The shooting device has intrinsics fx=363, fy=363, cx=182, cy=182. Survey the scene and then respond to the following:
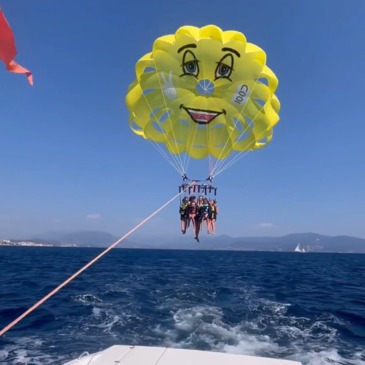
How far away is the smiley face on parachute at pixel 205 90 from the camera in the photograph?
13.7 metres

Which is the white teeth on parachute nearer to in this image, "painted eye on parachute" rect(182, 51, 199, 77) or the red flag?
"painted eye on parachute" rect(182, 51, 199, 77)

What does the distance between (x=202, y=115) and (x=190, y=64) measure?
2.12m

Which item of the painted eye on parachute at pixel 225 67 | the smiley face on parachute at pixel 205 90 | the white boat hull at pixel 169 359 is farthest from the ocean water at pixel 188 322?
the painted eye on parachute at pixel 225 67

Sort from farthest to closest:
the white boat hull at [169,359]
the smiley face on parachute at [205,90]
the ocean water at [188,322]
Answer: the smiley face on parachute at [205,90] → the ocean water at [188,322] → the white boat hull at [169,359]

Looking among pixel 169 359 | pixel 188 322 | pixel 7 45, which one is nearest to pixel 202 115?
pixel 188 322

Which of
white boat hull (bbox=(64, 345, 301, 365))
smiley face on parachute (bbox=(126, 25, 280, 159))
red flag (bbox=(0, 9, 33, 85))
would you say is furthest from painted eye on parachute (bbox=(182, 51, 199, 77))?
white boat hull (bbox=(64, 345, 301, 365))

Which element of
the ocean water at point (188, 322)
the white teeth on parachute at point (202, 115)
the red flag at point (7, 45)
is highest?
the white teeth on parachute at point (202, 115)

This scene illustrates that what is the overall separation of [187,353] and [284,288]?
732 inches

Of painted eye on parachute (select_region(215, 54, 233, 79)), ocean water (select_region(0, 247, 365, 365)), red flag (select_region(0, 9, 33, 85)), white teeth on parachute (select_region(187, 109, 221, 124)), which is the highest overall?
painted eye on parachute (select_region(215, 54, 233, 79))

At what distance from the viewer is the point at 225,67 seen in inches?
553

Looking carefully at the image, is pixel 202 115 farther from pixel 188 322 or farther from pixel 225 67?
pixel 188 322

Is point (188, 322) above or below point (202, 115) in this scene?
below

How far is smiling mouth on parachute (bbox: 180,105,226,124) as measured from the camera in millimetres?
14883

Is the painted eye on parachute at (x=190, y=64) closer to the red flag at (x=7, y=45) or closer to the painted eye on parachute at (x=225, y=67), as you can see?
the painted eye on parachute at (x=225, y=67)
